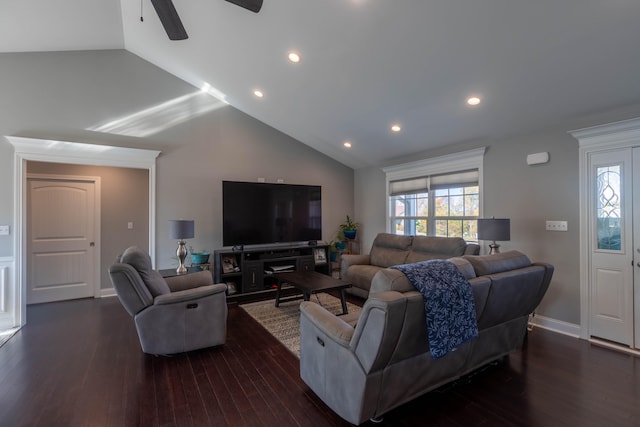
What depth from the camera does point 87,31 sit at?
396cm

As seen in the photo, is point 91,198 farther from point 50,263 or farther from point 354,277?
point 354,277

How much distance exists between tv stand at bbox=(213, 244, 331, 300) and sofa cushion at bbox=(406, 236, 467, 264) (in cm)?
185

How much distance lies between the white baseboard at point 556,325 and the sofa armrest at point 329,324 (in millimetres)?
3025

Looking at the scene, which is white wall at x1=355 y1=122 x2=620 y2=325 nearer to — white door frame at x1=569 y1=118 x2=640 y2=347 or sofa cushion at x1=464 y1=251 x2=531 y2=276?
white door frame at x1=569 y1=118 x2=640 y2=347

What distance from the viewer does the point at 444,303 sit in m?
1.87

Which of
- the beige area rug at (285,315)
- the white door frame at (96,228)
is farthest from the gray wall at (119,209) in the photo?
the beige area rug at (285,315)

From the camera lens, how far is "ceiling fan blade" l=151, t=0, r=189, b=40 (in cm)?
226

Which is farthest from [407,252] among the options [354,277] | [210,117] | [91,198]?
[91,198]

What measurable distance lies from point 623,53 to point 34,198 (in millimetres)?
7250

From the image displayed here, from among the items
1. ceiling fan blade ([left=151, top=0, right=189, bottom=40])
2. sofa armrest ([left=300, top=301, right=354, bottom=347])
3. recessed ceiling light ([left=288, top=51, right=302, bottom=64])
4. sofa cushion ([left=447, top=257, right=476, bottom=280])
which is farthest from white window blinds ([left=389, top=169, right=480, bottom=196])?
ceiling fan blade ([left=151, top=0, right=189, bottom=40])

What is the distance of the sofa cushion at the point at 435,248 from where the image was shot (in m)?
4.23

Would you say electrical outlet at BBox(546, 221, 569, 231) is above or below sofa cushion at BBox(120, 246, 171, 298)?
above

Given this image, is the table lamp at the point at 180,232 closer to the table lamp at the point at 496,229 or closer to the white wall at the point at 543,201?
the table lamp at the point at 496,229

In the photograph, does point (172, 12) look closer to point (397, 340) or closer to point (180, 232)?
point (180, 232)
